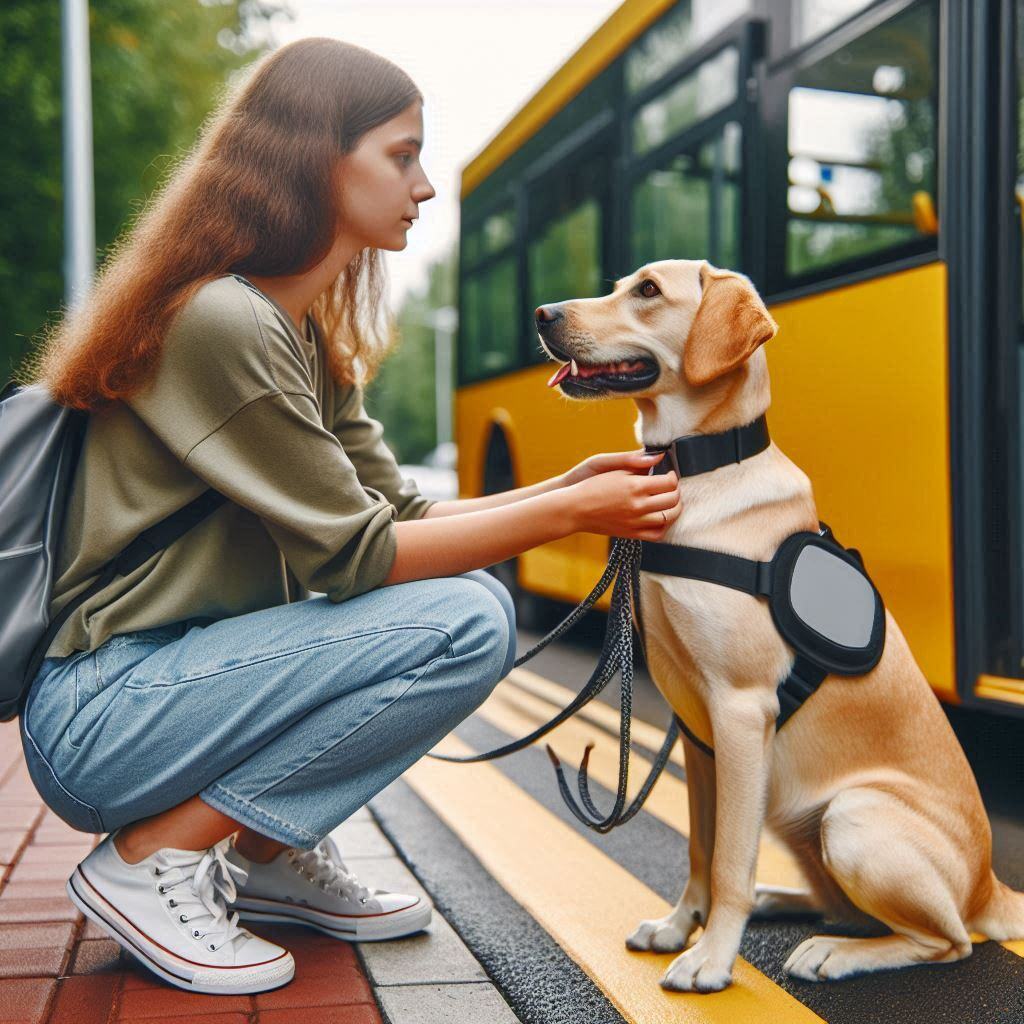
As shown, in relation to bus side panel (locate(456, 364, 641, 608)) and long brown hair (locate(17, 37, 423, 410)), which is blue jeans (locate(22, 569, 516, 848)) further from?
bus side panel (locate(456, 364, 641, 608))

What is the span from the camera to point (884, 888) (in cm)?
240

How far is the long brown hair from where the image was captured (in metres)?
2.44

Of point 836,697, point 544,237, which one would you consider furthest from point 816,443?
point 544,237

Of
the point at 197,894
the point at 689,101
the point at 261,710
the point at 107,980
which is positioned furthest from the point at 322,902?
the point at 689,101

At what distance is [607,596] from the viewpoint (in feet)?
22.8

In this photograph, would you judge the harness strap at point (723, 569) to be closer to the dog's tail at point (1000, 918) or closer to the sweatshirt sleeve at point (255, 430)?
the sweatshirt sleeve at point (255, 430)

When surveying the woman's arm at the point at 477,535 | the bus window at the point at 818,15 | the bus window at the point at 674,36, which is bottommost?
the woman's arm at the point at 477,535

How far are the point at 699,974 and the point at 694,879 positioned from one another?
12.5 inches

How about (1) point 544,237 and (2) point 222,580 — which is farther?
(1) point 544,237

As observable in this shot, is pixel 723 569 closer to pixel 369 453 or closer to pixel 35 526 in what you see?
pixel 369 453

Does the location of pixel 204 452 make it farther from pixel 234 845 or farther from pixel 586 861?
pixel 586 861

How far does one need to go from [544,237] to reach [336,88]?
19.0ft

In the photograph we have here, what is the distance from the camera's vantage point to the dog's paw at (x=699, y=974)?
2.42 meters

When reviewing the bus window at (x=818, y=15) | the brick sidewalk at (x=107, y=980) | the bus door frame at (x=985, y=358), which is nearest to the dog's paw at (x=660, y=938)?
the brick sidewalk at (x=107, y=980)
